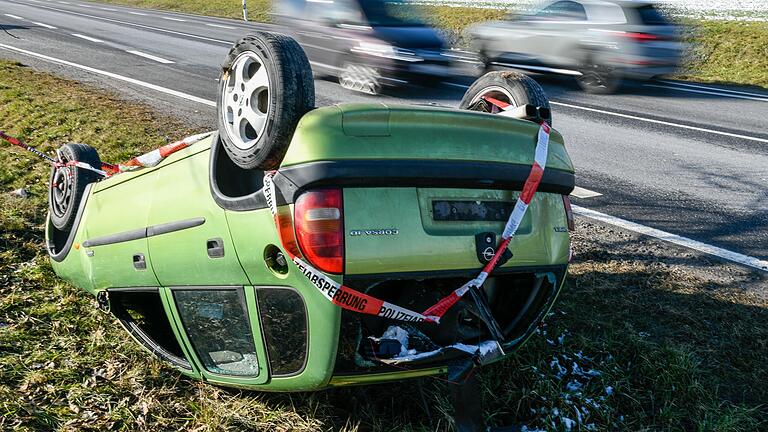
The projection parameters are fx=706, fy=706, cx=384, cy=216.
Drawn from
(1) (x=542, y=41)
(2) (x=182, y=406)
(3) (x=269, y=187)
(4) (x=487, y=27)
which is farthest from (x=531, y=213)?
(4) (x=487, y=27)

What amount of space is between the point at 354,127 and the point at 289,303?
0.70 metres

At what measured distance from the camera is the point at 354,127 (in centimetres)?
247

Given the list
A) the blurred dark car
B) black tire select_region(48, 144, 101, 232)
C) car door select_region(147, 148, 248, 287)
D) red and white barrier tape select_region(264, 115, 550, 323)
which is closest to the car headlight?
the blurred dark car

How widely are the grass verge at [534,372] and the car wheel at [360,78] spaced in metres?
7.49

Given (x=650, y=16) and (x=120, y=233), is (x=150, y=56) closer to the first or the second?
(x=650, y=16)

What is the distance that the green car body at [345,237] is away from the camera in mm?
2457

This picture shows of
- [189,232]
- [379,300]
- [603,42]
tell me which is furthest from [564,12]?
[379,300]

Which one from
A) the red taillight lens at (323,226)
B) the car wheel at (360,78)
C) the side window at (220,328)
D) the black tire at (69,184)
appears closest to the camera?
the red taillight lens at (323,226)

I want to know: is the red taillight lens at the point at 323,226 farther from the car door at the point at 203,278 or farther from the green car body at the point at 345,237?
the car door at the point at 203,278

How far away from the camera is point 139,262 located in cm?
330

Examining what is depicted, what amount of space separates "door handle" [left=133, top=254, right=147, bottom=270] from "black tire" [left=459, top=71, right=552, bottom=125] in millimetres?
1747

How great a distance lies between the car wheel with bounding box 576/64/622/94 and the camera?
12.6 metres

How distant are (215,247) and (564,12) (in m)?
12.3

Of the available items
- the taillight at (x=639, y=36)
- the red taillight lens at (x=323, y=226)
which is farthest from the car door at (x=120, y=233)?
the taillight at (x=639, y=36)
